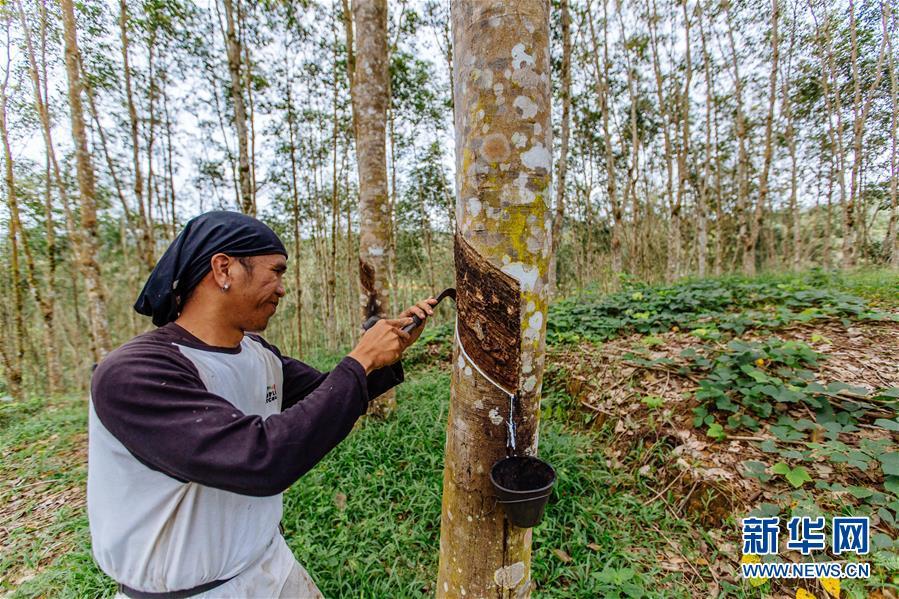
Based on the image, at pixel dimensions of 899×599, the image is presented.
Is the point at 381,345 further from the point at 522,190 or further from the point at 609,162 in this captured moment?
the point at 609,162

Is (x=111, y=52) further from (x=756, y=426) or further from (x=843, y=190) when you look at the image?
(x=843, y=190)

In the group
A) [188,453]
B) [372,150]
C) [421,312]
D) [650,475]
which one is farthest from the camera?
[372,150]

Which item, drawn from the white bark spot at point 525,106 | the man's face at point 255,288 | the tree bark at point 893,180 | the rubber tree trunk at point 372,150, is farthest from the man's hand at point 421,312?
the tree bark at point 893,180

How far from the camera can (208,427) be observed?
782 millimetres

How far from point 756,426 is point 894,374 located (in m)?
1.18

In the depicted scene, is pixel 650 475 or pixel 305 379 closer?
pixel 305 379

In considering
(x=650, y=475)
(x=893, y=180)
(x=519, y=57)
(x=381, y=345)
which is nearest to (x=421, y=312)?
(x=381, y=345)

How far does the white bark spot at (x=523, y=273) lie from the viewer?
110cm

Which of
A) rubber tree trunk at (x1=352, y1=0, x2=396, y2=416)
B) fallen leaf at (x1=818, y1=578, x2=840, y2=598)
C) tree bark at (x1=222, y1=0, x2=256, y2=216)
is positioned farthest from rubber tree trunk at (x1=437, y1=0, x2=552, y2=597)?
tree bark at (x1=222, y1=0, x2=256, y2=216)

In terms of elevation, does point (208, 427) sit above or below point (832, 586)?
above

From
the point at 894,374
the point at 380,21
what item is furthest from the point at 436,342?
the point at 894,374

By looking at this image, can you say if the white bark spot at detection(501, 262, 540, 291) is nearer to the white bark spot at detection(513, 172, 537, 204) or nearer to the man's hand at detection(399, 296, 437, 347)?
the white bark spot at detection(513, 172, 537, 204)

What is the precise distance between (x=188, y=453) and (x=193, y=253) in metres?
0.58

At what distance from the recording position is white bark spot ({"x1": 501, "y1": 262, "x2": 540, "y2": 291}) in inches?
43.2
